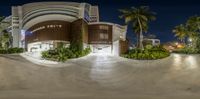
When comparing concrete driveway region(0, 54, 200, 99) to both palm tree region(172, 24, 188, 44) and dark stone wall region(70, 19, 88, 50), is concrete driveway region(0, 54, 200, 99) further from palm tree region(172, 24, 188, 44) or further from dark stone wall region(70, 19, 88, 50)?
palm tree region(172, 24, 188, 44)

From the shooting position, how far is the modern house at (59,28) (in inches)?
3509

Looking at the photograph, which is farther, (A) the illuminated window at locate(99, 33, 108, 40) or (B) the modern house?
(A) the illuminated window at locate(99, 33, 108, 40)

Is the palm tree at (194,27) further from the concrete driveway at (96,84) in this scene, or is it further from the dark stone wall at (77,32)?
the concrete driveway at (96,84)

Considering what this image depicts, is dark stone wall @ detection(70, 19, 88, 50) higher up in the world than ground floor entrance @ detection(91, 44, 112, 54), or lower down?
higher up

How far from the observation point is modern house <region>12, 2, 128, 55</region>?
89125mm

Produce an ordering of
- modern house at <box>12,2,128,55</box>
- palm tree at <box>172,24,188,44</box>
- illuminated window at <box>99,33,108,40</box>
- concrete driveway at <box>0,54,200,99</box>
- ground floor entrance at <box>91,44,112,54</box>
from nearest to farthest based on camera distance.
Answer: concrete driveway at <box>0,54,200,99</box> → modern house at <box>12,2,128,55</box> → illuminated window at <box>99,33,108,40</box> → ground floor entrance at <box>91,44,112,54</box> → palm tree at <box>172,24,188,44</box>

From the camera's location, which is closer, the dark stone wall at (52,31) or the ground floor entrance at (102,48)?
the dark stone wall at (52,31)

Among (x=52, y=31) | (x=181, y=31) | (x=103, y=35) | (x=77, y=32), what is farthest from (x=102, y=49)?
(x=181, y=31)

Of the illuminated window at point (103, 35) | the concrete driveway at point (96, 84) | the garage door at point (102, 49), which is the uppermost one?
the illuminated window at point (103, 35)

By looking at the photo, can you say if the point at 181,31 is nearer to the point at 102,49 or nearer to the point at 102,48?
the point at 102,48

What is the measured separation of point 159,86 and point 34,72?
518 inches

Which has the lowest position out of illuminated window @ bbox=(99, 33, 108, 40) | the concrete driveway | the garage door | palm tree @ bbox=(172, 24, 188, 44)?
the concrete driveway

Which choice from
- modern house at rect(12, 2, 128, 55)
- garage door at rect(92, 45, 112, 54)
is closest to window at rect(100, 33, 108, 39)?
modern house at rect(12, 2, 128, 55)

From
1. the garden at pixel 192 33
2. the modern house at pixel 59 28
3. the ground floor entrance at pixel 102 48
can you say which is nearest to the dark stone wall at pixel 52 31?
the modern house at pixel 59 28
